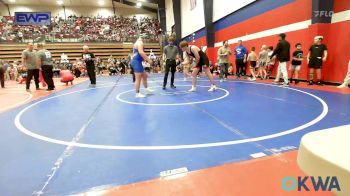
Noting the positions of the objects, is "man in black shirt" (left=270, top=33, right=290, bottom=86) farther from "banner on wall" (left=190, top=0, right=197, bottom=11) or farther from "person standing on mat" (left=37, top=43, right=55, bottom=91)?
"banner on wall" (left=190, top=0, right=197, bottom=11)

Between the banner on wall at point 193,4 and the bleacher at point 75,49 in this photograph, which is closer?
the banner on wall at point 193,4

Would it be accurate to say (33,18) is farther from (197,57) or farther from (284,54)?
(284,54)

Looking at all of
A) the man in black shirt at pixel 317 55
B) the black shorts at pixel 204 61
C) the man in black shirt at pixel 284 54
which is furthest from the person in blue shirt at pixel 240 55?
the black shorts at pixel 204 61

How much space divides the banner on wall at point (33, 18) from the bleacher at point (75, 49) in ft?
13.4

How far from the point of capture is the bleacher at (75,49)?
2227 centimetres

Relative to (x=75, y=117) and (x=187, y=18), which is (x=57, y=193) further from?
(x=187, y=18)

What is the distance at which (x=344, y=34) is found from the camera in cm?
725

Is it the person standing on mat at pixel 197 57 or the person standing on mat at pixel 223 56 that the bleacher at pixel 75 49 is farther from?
the person standing on mat at pixel 197 57

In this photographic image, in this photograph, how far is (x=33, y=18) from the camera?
19.2m

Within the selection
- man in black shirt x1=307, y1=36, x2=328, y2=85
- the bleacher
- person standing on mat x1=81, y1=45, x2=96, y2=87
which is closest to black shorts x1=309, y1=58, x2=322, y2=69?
man in black shirt x1=307, y1=36, x2=328, y2=85

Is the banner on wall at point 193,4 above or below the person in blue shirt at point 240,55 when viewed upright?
above

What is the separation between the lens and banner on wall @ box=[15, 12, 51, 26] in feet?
61.3

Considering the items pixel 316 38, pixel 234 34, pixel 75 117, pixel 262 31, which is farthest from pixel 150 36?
pixel 75 117

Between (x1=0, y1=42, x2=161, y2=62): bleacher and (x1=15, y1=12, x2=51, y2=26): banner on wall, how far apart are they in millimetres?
4085
